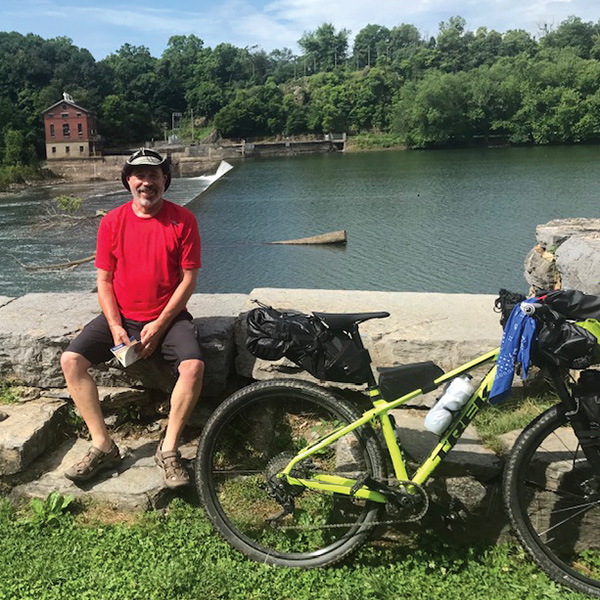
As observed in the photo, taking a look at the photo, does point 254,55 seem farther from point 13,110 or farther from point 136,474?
point 136,474

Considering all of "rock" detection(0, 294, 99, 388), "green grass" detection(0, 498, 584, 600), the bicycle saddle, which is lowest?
"green grass" detection(0, 498, 584, 600)

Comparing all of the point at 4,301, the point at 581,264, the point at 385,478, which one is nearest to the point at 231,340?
the point at 385,478

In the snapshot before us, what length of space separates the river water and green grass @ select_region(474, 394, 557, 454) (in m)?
12.5

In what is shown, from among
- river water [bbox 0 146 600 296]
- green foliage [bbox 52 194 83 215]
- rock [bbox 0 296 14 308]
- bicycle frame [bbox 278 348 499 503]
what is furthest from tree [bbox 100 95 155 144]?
bicycle frame [bbox 278 348 499 503]

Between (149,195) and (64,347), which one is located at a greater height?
(149,195)

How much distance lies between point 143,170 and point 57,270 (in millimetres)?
18155

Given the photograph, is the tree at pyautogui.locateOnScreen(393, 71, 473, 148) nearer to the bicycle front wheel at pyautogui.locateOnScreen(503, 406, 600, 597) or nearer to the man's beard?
the man's beard

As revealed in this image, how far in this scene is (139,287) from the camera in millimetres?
3252

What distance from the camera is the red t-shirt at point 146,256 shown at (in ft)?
10.6

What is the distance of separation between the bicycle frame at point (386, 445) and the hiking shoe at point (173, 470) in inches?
22.1

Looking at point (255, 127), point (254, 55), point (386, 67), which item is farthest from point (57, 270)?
point (254, 55)

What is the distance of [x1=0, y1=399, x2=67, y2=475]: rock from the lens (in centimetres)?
316

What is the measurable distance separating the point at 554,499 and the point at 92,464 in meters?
2.22

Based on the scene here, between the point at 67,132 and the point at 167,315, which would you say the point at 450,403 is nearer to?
the point at 167,315
